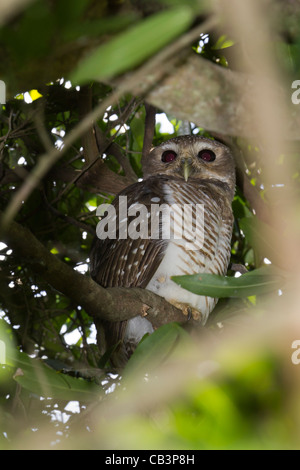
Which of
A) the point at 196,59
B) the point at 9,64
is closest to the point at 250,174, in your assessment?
the point at 196,59

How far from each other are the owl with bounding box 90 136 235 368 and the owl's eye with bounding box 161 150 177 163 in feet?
1.11

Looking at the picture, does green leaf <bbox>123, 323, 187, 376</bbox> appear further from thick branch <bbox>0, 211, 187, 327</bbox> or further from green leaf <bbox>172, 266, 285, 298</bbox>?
thick branch <bbox>0, 211, 187, 327</bbox>

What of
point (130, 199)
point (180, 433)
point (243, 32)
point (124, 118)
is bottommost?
point (180, 433)

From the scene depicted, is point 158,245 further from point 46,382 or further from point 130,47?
point 130,47

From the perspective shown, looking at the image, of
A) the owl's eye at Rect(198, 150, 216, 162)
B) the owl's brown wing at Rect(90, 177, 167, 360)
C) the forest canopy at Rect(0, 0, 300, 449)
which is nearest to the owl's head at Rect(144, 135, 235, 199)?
the owl's eye at Rect(198, 150, 216, 162)

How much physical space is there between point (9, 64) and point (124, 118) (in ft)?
7.31

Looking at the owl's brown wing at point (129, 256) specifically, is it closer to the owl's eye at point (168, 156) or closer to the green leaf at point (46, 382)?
the owl's eye at point (168, 156)

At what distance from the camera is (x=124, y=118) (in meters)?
3.18

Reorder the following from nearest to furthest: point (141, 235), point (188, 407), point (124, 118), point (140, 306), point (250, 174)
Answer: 1. point (188, 407)
2. point (140, 306)
3. point (141, 235)
4. point (124, 118)
5. point (250, 174)

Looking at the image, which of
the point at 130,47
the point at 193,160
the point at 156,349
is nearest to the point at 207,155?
the point at 193,160

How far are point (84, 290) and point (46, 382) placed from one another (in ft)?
1.17

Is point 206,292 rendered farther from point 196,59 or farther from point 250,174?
point 250,174

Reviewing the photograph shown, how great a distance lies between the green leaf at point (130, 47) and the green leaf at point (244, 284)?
0.88 meters

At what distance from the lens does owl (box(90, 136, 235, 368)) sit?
2920mm
